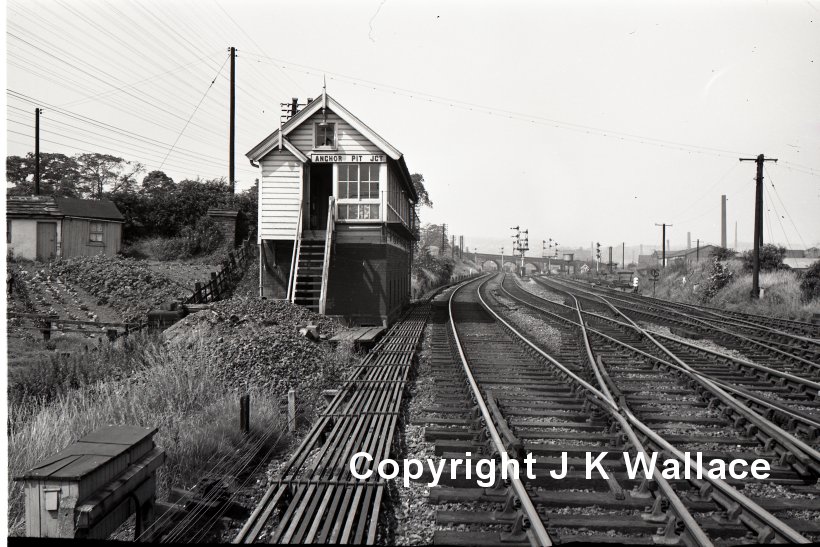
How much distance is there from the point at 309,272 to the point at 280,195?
7.04 ft

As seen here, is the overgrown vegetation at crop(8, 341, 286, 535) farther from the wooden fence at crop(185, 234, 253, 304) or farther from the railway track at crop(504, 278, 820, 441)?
the wooden fence at crop(185, 234, 253, 304)

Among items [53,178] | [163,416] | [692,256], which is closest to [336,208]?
[163,416]

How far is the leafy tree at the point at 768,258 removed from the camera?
25422 mm

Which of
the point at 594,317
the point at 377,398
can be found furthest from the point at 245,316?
the point at 594,317

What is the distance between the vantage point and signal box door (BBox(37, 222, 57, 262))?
1909 centimetres

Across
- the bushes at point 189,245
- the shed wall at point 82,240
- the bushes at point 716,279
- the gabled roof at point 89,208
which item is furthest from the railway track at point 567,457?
the bushes at point 716,279

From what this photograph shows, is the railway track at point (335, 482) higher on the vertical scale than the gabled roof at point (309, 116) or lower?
lower

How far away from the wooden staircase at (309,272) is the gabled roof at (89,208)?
33.1 feet

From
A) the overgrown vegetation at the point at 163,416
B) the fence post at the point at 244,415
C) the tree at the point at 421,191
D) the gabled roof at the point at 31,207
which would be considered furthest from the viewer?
the tree at the point at 421,191

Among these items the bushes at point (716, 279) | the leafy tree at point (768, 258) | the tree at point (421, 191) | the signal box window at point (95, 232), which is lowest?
the bushes at point (716, 279)

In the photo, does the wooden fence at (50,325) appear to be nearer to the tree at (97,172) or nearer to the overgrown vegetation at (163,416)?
the overgrown vegetation at (163,416)

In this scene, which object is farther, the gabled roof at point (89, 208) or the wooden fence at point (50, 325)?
the gabled roof at point (89, 208)

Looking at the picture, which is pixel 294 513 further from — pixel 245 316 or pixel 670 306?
pixel 670 306

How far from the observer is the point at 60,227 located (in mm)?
19938
